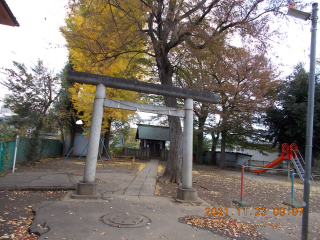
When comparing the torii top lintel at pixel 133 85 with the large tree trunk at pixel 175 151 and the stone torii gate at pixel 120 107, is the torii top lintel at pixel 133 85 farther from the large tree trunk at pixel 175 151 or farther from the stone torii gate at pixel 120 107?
the large tree trunk at pixel 175 151

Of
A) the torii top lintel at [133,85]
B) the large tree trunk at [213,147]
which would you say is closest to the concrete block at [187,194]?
the torii top lintel at [133,85]

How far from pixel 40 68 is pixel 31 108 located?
8.58 ft

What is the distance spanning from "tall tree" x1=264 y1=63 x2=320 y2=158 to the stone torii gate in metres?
14.4

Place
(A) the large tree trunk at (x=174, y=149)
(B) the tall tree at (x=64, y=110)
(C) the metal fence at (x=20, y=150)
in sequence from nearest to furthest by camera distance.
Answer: (C) the metal fence at (x=20, y=150) → (A) the large tree trunk at (x=174, y=149) → (B) the tall tree at (x=64, y=110)

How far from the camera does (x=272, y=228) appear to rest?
571cm

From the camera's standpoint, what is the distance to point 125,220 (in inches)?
208

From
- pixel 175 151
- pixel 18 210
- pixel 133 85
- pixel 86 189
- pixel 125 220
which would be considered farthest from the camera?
pixel 175 151

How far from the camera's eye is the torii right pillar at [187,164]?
7656 mm

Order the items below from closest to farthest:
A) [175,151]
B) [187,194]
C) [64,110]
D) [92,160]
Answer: [92,160] → [187,194] → [175,151] → [64,110]

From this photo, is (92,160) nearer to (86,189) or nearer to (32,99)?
(86,189)

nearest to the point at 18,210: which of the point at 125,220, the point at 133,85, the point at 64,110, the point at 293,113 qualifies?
the point at 125,220

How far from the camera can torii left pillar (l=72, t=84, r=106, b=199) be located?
705 centimetres

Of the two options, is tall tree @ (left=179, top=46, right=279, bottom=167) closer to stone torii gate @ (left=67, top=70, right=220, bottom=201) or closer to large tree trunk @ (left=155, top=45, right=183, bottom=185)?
large tree trunk @ (left=155, top=45, right=183, bottom=185)

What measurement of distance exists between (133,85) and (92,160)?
273 centimetres
